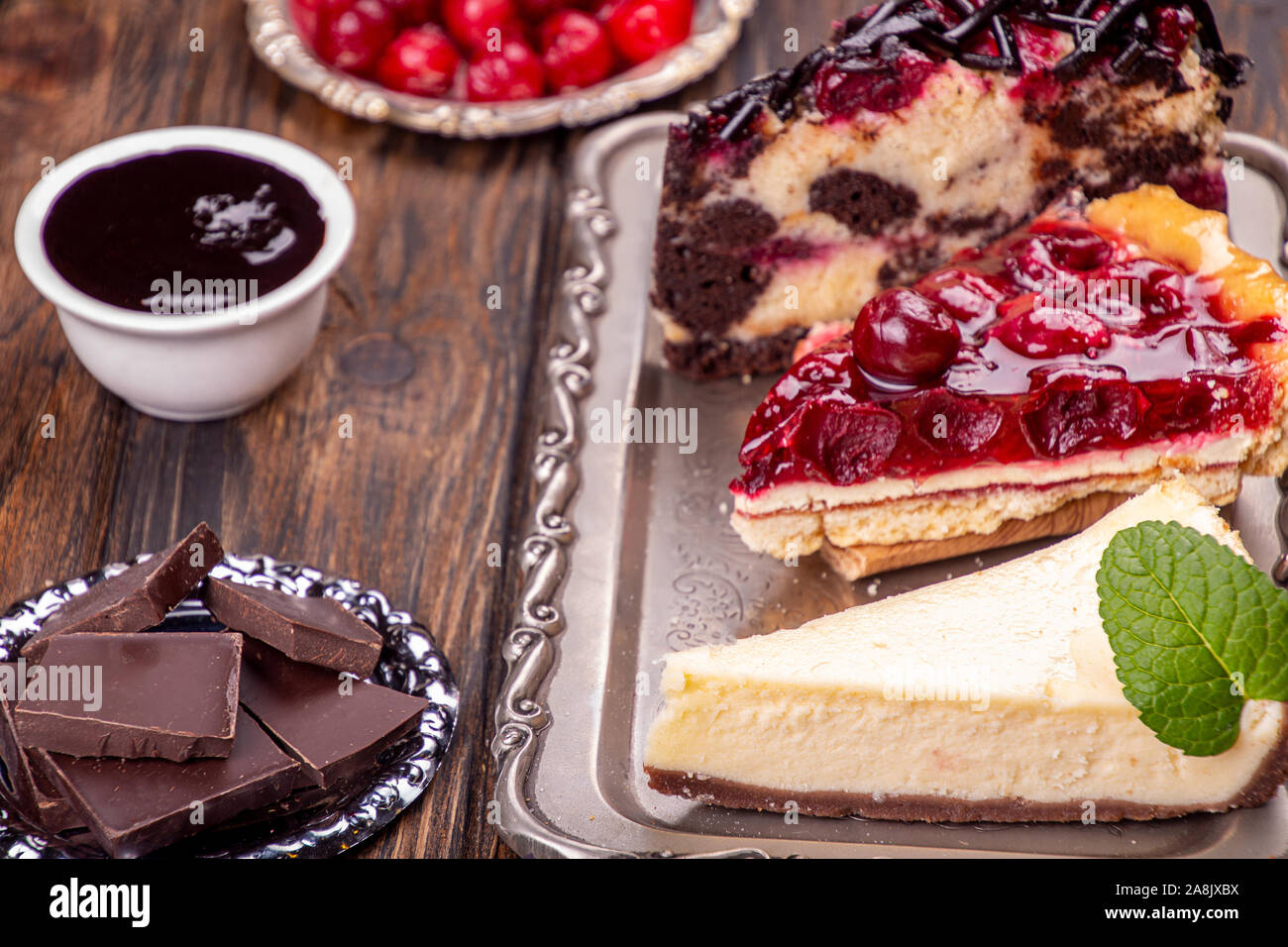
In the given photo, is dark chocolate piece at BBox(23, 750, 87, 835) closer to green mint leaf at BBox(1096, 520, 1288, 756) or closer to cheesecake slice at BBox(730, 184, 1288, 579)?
cheesecake slice at BBox(730, 184, 1288, 579)

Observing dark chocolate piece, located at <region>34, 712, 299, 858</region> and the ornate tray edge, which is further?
the ornate tray edge

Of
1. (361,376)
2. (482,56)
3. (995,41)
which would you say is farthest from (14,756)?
(995,41)

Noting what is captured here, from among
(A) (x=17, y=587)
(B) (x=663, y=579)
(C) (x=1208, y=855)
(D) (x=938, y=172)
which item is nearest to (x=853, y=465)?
(B) (x=663, y=579)

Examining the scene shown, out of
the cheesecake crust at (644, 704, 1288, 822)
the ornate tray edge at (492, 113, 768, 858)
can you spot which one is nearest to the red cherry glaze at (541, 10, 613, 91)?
the ornate tray edge at (492, 113, 768, 858)

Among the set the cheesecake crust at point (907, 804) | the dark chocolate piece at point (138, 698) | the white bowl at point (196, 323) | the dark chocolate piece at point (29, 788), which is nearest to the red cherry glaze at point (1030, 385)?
the cheesecake crust at point (907, 804)

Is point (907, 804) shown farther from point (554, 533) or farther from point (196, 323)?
point (196, 323)
